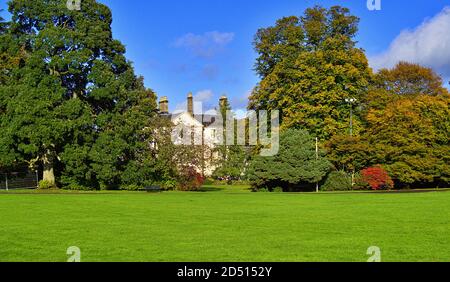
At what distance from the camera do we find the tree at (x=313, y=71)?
44312mm

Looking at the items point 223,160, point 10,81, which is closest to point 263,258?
point 10,81

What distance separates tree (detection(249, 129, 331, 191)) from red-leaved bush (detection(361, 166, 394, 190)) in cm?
290

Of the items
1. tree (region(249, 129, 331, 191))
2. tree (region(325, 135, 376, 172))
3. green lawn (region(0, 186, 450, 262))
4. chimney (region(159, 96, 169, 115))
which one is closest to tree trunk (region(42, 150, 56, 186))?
tree (region(249, 129, 331, 191))

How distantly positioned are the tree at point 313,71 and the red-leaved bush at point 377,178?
16.7 feet

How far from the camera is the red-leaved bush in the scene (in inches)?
1590

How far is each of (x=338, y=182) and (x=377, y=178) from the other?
10.2ft

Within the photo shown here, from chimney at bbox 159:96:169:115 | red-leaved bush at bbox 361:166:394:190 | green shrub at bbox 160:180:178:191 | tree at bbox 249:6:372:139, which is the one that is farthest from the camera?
chimney at bbox 159:96:169:115

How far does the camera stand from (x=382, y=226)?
14.1m

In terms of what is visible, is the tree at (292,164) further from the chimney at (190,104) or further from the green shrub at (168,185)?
the chimney at (190,104)

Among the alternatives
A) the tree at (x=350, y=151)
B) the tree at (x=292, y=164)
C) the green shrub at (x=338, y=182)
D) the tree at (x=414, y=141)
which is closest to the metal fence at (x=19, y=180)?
the tree at (x=292, y=164)

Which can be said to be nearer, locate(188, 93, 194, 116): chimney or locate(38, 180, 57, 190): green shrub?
locate(38, 180, 57, 190): green shrub

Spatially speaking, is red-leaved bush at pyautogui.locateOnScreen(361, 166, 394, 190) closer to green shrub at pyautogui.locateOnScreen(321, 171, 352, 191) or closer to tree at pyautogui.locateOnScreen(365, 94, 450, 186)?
tree at pyautogui.locateOnScreen(365, 94, 450, 186)

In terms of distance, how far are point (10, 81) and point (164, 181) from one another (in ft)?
41.9
